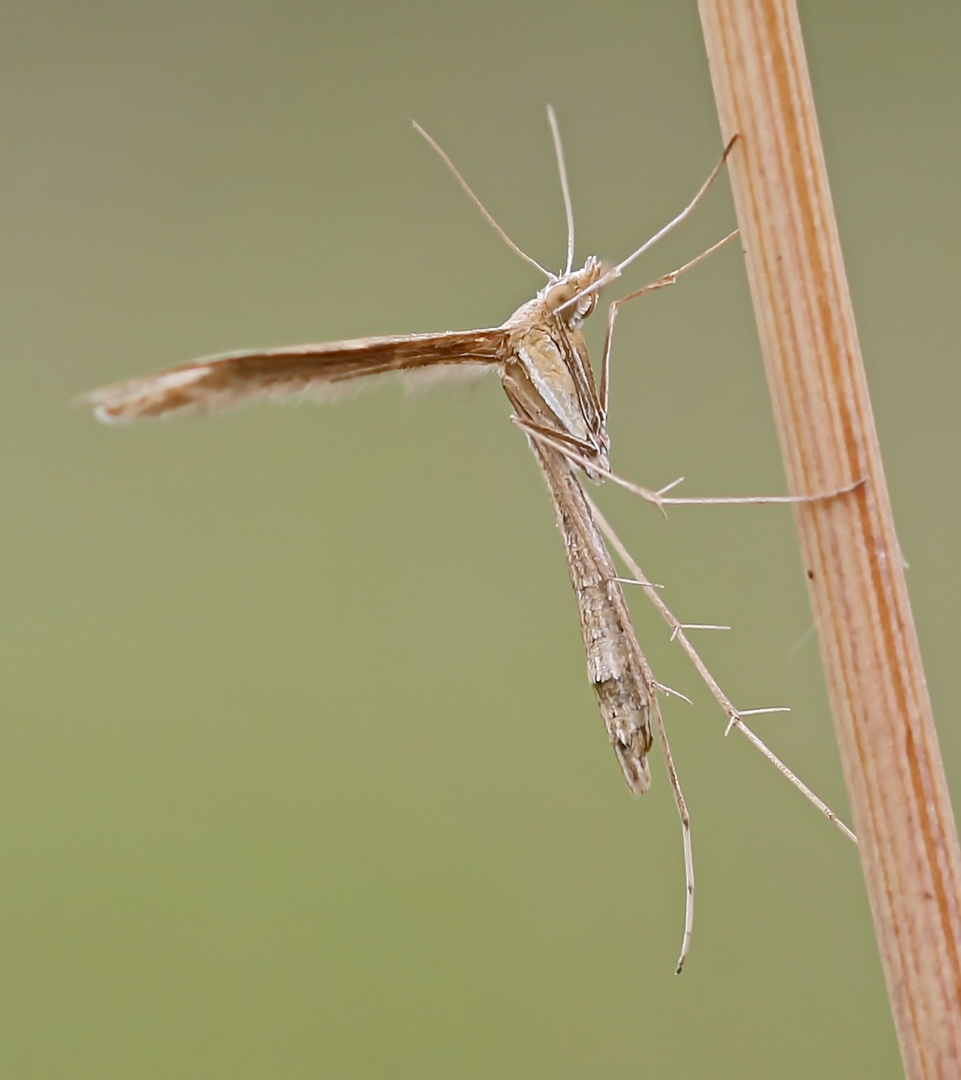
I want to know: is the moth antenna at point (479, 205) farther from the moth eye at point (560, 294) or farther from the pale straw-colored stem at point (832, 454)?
the pale straw-colored stem at point (832, 454)

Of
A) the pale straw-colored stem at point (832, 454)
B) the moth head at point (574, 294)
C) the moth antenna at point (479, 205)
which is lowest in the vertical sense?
the pale straw-colored stem at point (832, 454)

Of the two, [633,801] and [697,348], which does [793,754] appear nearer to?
[633,801]

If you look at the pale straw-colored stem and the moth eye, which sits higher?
the moth eye

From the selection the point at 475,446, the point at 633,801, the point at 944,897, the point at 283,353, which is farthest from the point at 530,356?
the point at 475,446

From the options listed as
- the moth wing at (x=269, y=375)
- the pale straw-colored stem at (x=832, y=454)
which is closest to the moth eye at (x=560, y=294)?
the moth wing at (x=269, y=375)

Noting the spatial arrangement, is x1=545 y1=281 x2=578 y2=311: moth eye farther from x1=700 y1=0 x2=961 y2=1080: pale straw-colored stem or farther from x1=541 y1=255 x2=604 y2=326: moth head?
x1=700 y1=0 x2=961 y2=1080: pale straw-colored stem

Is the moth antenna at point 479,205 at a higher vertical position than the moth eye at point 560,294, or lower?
higher

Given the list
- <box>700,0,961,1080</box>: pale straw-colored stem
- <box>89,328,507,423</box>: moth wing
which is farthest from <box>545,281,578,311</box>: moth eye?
<box>700,0,961,1080</box>: pale straw-colored stem
